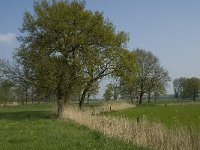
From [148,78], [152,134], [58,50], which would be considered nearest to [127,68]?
[58,50]

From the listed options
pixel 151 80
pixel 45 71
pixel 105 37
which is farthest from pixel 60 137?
pixel 151 80

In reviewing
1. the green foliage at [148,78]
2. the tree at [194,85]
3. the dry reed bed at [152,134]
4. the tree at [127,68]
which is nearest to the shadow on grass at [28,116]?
the tree at [127,68]

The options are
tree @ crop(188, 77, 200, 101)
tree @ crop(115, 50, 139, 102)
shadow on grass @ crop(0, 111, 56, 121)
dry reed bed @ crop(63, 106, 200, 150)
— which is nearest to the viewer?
dry reed bed @ crop(63, 106, 200, 150)

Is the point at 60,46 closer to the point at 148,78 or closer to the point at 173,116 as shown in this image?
the point at 173,116

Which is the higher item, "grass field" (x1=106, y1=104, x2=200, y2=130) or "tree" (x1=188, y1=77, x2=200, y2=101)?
"tree" (x1=188, y1=77, x2=200, y2=101)

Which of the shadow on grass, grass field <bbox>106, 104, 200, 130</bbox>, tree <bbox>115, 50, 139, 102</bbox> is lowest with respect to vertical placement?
the shadow on grass

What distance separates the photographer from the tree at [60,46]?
42062mm

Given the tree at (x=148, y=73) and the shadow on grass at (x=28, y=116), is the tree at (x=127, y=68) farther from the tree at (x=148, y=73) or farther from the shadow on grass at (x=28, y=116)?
the tree at (x=148, y=73)

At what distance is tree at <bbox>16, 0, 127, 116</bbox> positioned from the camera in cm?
4206

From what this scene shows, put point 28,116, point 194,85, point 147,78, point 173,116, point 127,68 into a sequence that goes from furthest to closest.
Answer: point 194,85, point 147,78, point 127,68, point 28,116, point 173,116

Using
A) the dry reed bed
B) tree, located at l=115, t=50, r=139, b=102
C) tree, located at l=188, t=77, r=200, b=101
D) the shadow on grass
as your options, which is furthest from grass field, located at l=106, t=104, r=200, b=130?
tree, located at l=188, t=77, r=200, b=101

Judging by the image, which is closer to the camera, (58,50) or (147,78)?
(58,50)

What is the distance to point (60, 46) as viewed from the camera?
42906 mm

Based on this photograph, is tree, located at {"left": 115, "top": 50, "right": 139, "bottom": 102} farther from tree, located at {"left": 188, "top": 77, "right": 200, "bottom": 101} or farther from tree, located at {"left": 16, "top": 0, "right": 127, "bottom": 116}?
tree, located at {"left": 188, "top": 77, "right": 200, "bottom": 101}
